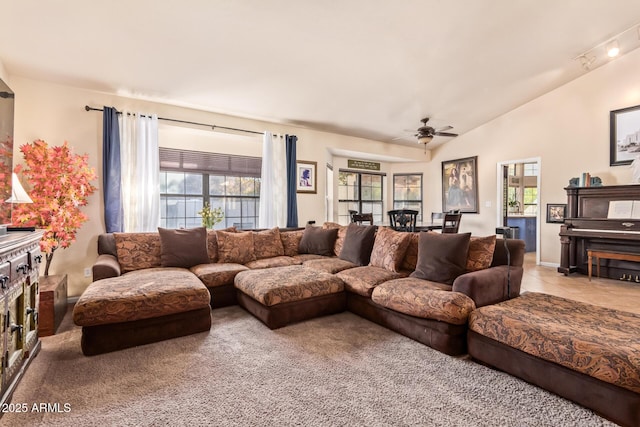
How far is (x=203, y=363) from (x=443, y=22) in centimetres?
418

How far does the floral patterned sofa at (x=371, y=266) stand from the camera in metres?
2.36

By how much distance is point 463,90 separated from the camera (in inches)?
206

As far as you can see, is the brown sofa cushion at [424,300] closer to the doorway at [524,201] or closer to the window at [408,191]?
the doorway at [524,201]

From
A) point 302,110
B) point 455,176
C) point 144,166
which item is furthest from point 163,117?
point 455,176

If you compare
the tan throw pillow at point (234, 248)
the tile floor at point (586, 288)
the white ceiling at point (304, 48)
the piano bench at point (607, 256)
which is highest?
the white ceiling at point (304, 48)

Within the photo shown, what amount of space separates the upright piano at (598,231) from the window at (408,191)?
354cm

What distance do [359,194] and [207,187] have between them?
4.05m

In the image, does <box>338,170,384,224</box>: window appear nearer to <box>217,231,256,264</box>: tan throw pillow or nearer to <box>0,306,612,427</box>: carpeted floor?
<box>217,231,256,264</box>: tan throw pillow

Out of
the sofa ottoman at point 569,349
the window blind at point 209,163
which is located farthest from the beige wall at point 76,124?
the sofa ottoman at point 569,349

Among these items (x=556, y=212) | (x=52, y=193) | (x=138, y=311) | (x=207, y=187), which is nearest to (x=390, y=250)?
(x=138, y=311)

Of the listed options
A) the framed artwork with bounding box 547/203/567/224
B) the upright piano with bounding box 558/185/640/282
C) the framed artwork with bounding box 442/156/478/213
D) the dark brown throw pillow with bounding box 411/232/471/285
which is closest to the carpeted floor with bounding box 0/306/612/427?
the dark brown throw pillow with bounding box 411/232/471/285

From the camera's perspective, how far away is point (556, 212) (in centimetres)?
584

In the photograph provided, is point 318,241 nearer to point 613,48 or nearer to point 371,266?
point 371,266

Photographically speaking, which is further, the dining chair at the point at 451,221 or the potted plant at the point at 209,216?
the dining chair at the point at 451,221
